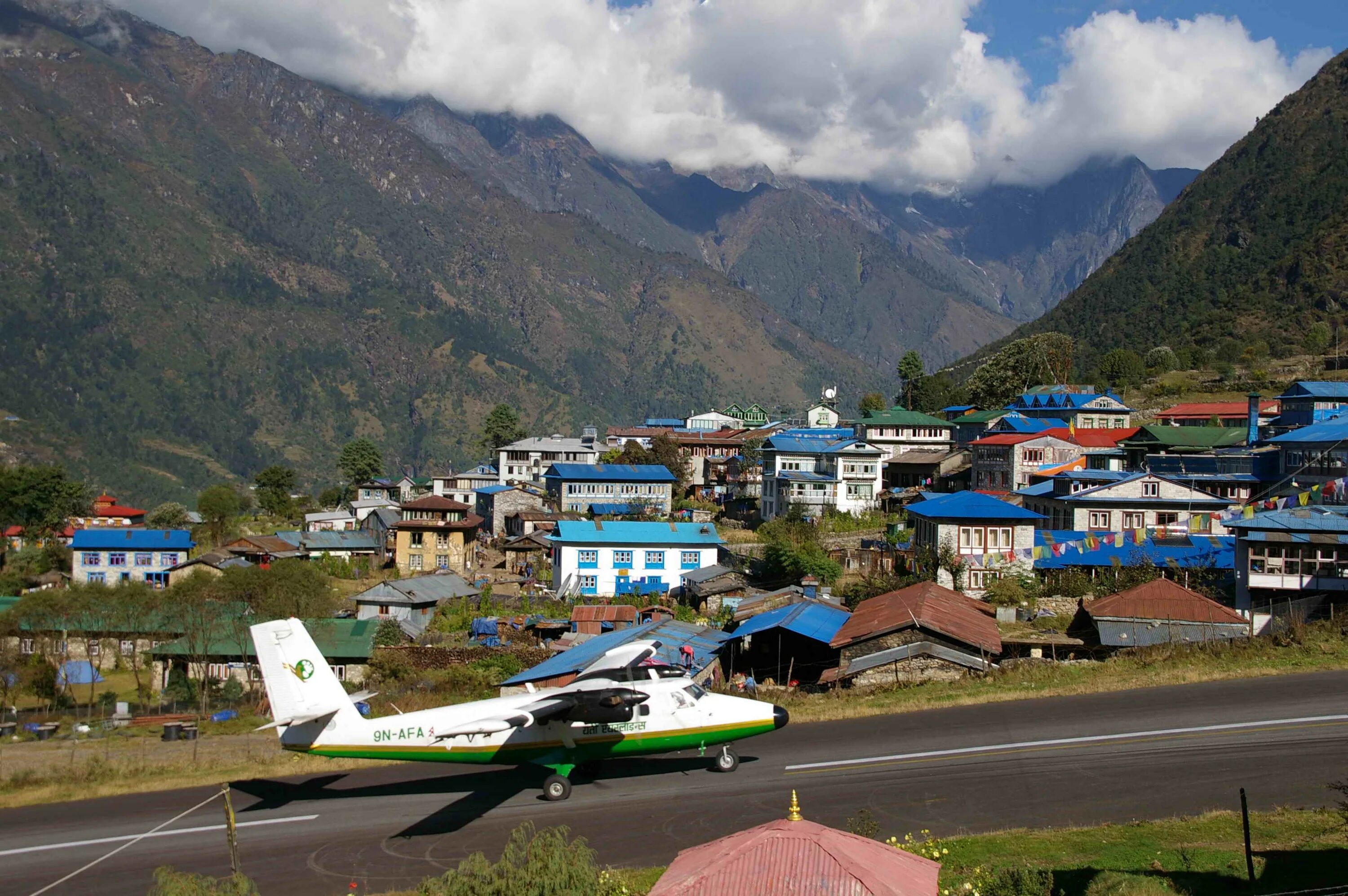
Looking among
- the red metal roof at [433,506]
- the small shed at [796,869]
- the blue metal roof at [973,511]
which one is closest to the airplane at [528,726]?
the small shed at [796,869]

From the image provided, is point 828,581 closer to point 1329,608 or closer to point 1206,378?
point 1329,608

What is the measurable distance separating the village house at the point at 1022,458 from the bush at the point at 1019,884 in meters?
53.5

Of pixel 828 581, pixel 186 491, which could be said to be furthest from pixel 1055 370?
pixel 186 491

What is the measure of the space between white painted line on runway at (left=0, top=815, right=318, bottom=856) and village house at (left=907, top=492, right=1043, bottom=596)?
114 ft

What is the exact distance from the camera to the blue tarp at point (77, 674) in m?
46.6

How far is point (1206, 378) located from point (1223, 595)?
7494cm

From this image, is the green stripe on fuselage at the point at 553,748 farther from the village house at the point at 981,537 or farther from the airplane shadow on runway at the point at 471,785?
the village house at the point at 981,537

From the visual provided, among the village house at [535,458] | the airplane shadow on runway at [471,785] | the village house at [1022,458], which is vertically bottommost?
the airplane shadow on runway at [471,785]

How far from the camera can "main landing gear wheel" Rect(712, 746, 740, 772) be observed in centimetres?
2045

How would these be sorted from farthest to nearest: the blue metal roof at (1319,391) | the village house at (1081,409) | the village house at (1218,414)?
the village house at (1081,409) < the village house at (1218,414) < the blue metal roof at (1319,391)

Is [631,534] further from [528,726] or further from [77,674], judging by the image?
[528,726]

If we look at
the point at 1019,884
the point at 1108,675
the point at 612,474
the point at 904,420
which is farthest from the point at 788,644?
the point at 904,420

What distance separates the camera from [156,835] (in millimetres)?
18734

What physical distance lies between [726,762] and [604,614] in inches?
1202
